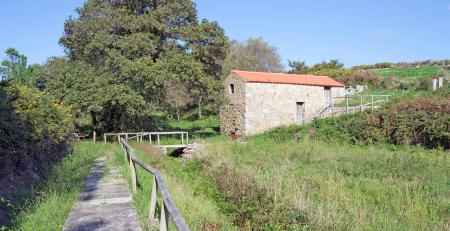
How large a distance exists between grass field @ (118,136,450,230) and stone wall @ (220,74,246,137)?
12746mm

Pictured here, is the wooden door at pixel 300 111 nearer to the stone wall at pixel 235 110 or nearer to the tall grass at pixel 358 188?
the stone wall at pixel 235 110

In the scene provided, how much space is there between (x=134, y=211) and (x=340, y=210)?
405 cm

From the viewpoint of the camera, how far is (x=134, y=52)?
2395 centimetres

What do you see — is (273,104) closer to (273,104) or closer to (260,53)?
(273,104)

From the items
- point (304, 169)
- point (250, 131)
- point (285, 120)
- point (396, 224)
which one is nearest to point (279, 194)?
point (396, 224)

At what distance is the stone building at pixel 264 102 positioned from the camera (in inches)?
1117

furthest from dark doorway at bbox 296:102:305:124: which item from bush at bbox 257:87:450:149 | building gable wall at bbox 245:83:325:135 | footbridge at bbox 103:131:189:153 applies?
footbridge at bbox 103:131:189:153

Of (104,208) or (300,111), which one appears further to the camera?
(300,111)

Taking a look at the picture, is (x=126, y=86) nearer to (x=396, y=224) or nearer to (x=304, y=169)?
(x=304, y=169)

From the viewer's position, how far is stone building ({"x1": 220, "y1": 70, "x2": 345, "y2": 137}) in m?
28.4

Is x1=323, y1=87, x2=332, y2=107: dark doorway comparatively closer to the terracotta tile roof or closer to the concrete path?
the terracotta tile roof

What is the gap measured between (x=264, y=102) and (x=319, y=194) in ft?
65.0

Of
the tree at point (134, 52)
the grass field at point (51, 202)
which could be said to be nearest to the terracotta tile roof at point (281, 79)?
the tree at point (134, 52)

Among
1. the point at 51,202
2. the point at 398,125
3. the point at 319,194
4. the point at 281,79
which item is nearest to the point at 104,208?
the point at 51,202
